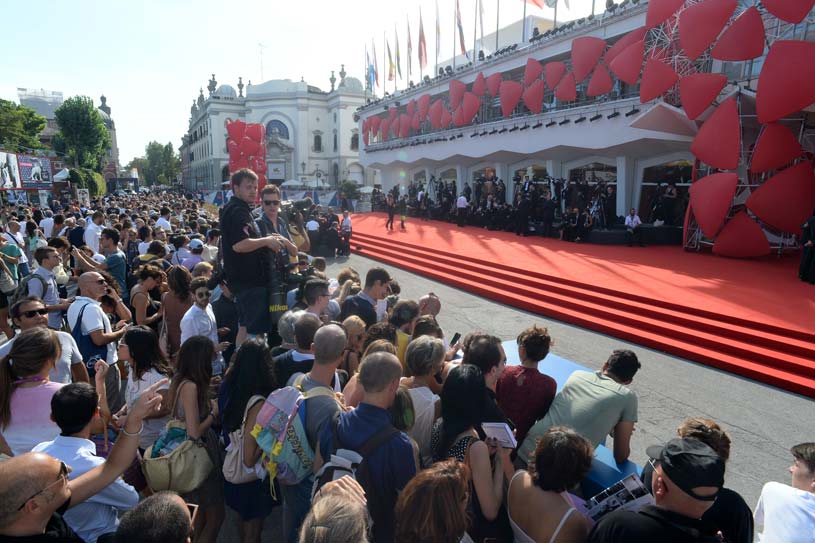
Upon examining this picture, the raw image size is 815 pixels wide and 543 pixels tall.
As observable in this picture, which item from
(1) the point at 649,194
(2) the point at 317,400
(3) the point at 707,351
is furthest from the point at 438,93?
(2) the point at 317,400

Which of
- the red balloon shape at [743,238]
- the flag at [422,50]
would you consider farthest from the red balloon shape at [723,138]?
the flag at [422,50]

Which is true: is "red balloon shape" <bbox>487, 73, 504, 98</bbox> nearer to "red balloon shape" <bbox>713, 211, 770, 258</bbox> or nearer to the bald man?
"red balloon shape" <bbox>713, 211, 770, 258</bbox>

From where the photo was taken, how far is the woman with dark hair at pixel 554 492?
7.16 feet

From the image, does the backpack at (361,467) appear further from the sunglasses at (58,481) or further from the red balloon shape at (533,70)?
Result: the red balloon shape at (533,70)

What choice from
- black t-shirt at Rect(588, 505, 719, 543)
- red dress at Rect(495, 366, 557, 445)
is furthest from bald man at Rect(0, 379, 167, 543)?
red dress at Rect(495, 366, 557, 445)

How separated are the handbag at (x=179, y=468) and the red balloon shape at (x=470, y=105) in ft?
86.1

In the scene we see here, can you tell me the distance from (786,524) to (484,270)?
10.7 meters

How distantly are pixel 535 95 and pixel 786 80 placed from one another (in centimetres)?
1158

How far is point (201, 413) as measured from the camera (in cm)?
302

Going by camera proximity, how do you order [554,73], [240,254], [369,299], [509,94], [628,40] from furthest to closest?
[509,94], [554,73], [628,40], [369,299], [240,254]

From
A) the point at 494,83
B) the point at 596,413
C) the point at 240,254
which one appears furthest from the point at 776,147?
the point at 494,83

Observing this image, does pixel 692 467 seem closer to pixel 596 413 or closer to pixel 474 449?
pixel 474 449

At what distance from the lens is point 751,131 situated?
14328mm

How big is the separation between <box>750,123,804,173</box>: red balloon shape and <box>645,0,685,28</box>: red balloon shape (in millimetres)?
4920
